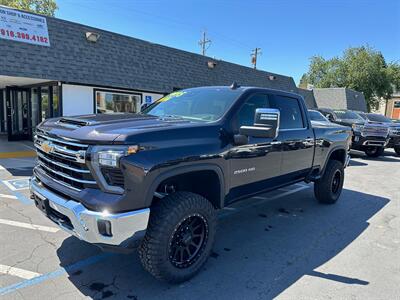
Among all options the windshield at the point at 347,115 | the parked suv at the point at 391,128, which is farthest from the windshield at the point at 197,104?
the windshield at the point at 347,115

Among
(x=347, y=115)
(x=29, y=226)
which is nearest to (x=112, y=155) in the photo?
(x=29, y=226)

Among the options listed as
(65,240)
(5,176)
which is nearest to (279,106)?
(65,240)

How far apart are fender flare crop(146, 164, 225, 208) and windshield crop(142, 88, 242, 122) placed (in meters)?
0.62

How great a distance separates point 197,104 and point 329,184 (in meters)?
3.26

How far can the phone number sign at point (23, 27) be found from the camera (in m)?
9.20

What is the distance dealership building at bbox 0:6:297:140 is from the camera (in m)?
9.60

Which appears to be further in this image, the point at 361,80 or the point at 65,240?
the point at 361,80

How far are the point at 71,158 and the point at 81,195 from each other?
0.36 m

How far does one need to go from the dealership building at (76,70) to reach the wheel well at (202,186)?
856 cm

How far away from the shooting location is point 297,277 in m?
3.27

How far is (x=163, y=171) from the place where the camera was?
273 centimetres

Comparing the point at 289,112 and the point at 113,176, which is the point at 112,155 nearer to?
the point at 113,176

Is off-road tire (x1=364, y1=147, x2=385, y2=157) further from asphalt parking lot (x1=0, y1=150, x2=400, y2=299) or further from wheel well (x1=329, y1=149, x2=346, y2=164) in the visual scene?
asphalt parking lot (x1=0, y1=150, x2=400, y2=299)

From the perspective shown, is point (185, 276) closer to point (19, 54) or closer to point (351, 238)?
point (351, 238)
